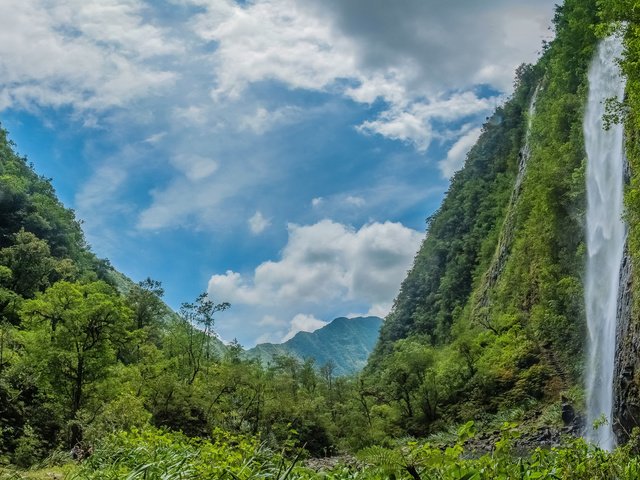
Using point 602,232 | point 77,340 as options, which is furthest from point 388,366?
point 77,340

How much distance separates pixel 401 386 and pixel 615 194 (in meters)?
26.6

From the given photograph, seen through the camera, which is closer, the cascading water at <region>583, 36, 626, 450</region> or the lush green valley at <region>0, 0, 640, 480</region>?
the lush green valley at <region>0, 0, 640, 480</region>

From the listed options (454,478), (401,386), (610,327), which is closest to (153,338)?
(401,386)

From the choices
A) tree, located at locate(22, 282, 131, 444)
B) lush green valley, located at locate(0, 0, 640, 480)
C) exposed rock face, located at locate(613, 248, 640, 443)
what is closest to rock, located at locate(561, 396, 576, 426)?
lush green valley, located at locate(0, 0, 640, 480)

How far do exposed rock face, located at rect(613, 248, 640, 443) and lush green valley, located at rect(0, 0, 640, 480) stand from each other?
0.63 ft

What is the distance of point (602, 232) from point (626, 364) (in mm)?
11445

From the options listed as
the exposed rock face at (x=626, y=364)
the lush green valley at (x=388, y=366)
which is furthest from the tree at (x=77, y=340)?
the exposed rock face at (x=626, y=364)

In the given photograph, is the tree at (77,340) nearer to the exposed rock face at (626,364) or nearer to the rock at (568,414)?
the exposed rock face at (626,364)

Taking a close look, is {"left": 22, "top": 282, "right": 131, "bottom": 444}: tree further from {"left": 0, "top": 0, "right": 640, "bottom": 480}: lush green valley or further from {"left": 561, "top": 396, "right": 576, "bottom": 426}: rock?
{"left": 561, "top": 396, "right": 576, "bottom": 426}: rock

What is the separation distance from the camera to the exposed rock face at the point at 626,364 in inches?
733

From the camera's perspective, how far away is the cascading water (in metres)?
25.3

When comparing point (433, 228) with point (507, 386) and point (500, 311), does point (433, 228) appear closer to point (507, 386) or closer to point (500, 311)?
point (500, 311)

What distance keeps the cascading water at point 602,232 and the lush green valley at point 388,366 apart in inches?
71.3

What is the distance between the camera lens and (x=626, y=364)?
64.6 ft
